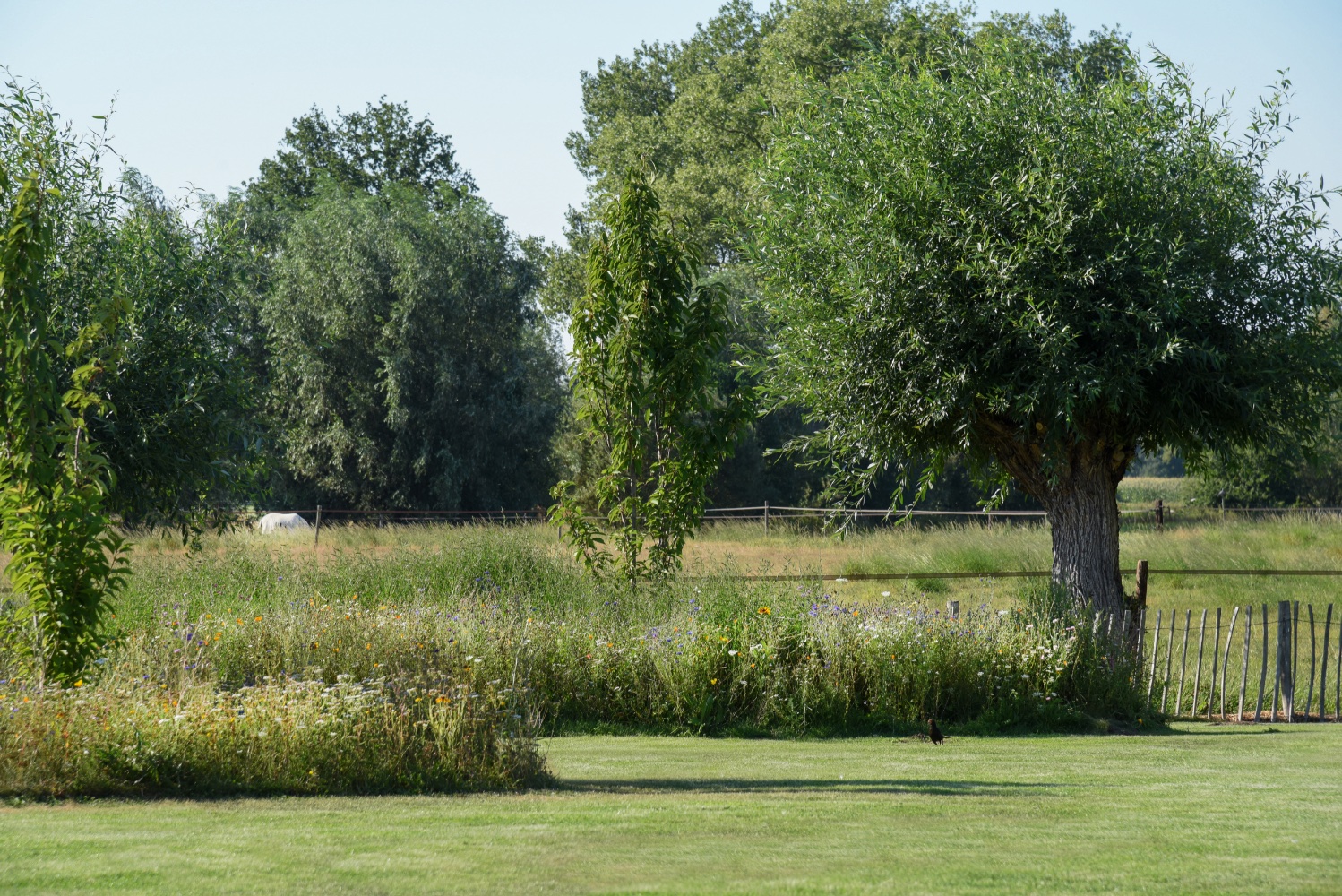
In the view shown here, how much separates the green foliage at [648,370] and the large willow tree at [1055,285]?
1561 millimetres

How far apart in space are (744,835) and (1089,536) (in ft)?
27.5

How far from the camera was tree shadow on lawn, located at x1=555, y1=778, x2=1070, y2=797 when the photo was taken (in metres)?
7.18

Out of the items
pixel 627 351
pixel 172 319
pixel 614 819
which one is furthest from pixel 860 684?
pixel 172 319

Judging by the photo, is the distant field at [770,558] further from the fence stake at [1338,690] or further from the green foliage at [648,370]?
the fence stake at [1338,690]

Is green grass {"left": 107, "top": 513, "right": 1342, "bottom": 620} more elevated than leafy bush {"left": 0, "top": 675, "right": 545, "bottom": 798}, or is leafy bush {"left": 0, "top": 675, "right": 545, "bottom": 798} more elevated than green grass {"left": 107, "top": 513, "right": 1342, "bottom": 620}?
green grass {"left": 107, "top": 513, "right": 1342, "bottom": 620}

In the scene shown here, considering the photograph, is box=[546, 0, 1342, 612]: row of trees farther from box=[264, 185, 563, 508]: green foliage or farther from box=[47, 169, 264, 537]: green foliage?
box=[264, 185, 563, 508]: green foliage

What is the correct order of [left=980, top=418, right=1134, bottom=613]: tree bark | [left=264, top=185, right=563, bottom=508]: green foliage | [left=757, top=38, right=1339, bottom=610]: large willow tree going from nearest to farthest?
[left=757, top=38, right=1339, bottom=610]: large willow tree
[left=980, top=418, right=1134, bottom=613]: tree bark
[left=264, top=185, right=563, bottom=508]: green foliage

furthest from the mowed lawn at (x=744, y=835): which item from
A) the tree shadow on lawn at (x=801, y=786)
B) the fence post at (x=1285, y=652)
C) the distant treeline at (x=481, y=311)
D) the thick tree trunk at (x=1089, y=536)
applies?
the distant treeline at (x=481, y=311)

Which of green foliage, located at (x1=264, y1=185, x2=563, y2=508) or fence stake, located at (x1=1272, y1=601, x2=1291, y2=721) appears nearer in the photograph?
fence stake, located at (x1=1272, y1=601, x2=1291, y2=721)

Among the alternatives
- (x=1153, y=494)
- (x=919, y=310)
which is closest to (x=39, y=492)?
(x=919, y=310)

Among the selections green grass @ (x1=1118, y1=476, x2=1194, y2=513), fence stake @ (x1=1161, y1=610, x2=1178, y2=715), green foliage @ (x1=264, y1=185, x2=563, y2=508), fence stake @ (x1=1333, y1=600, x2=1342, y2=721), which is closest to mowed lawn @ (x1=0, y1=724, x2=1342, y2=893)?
fence stake @ (x1=1161, y1=610, x2=1178, y2=715)

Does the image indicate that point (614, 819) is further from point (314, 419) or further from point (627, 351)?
point (314, 419)

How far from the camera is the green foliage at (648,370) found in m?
12.1

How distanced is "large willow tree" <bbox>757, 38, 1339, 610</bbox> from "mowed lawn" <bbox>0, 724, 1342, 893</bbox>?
183 inches
